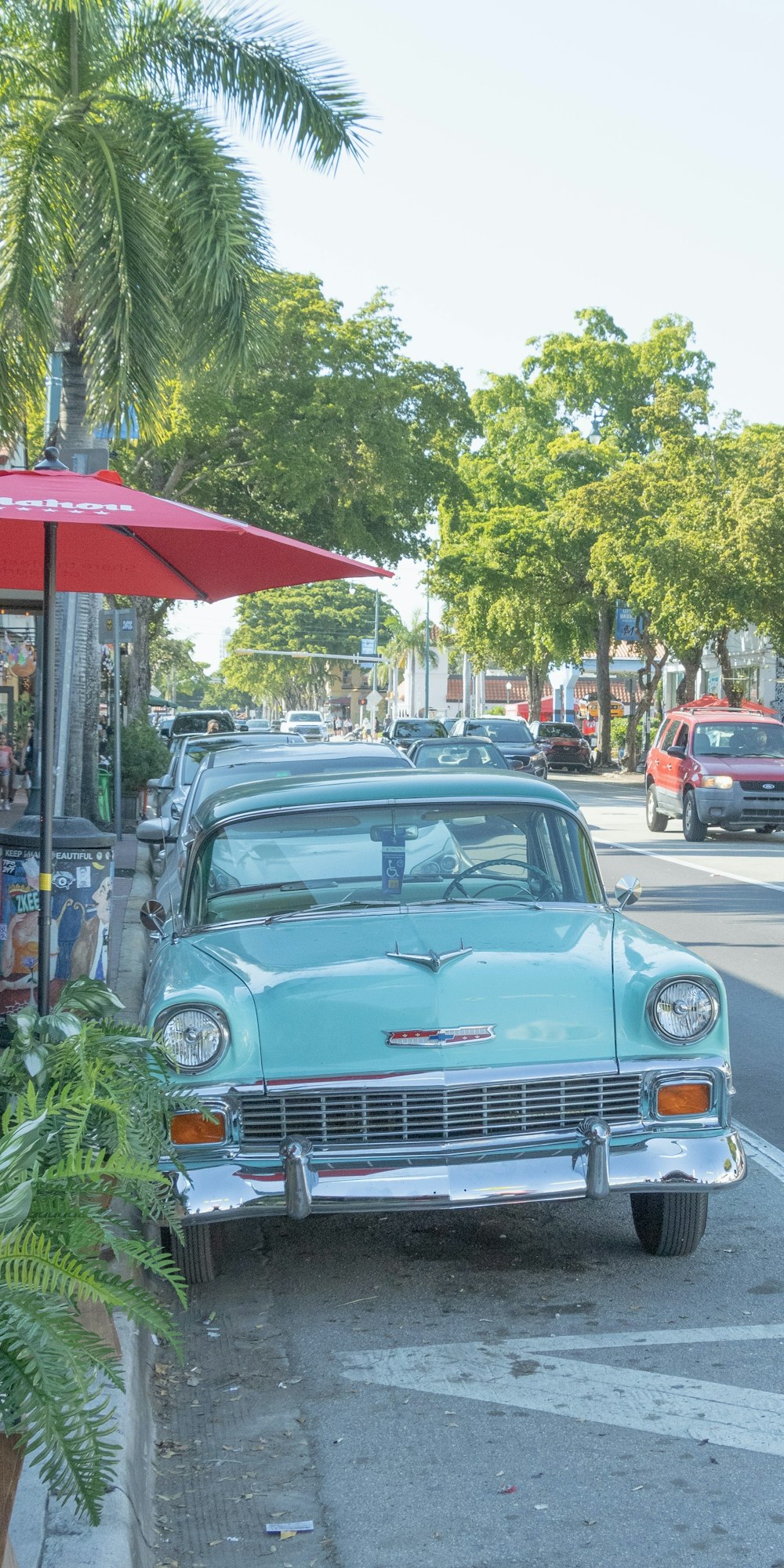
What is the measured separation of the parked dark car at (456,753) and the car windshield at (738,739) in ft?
10.7

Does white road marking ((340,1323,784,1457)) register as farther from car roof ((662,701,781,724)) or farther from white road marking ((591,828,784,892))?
car roof ((662,701,781,724))

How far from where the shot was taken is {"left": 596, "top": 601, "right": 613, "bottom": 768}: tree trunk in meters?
50.5

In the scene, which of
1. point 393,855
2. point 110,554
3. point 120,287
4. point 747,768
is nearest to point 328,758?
point 110,554

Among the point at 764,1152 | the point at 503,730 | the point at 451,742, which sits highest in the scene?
the point at 451,742

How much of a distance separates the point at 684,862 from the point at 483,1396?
49.9ft

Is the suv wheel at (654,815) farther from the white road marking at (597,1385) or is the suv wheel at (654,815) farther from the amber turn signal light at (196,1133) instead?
the amber turn signal light at (196,1133)

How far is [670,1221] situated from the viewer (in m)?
5.11

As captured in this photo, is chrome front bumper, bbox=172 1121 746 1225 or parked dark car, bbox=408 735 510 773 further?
parked dark car, bbox=408 735 510 773

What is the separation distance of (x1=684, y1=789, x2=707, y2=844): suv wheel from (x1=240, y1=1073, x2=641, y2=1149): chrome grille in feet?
56.5

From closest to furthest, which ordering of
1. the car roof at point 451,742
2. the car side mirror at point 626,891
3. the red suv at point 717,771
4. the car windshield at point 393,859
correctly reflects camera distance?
1. the car windshield at point 393,859
2. the car side mirror at point 626,891
3. the car roof at point 451,742
4. the red suv at point 717,771

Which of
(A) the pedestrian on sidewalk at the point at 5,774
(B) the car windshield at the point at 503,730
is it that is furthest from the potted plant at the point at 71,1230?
(B) the car windshield at the point at 503,730

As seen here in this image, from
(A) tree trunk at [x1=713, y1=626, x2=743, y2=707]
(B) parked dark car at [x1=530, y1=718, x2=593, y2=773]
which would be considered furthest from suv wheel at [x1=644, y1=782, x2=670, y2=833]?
(B) parked dark car at [x1=530, y1=718, x2=593, y2=773]

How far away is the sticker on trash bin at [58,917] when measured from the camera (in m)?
7.19

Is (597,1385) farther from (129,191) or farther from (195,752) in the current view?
(195,752)
